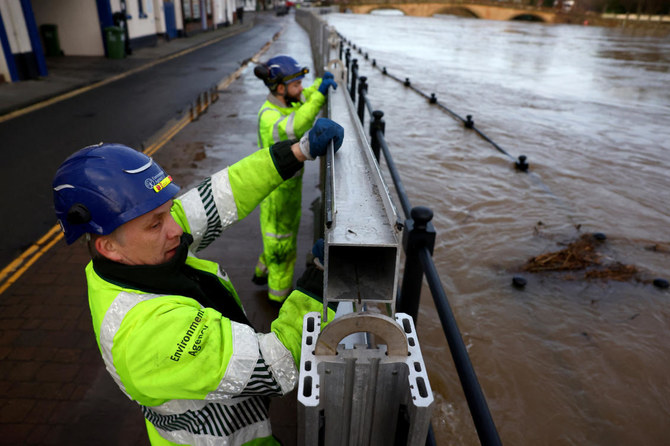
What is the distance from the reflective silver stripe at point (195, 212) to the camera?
2.00 m

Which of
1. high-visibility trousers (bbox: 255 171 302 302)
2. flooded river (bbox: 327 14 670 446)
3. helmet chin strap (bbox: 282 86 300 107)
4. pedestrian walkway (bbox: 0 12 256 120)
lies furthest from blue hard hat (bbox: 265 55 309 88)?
pedestrian walkway (bbox: 0 12 256 120)

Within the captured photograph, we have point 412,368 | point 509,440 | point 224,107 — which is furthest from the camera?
point 224,107

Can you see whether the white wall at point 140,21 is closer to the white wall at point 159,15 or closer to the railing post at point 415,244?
the white wall at point 159,15

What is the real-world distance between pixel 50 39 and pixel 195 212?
21.9 m

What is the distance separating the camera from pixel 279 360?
1382mm

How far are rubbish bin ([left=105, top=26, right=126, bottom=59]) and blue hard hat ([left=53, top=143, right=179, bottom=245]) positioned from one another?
2060 centimetres

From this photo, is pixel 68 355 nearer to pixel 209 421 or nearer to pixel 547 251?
pixel 209 421

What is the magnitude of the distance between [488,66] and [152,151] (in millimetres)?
22417

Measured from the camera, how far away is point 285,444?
294 cm

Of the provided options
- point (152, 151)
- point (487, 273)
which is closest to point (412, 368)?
point (487, 273)

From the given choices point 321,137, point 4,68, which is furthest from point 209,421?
point 4,68

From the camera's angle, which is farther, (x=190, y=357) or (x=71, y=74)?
(x=71, y=74)

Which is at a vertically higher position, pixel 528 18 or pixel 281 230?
pixel 528 18

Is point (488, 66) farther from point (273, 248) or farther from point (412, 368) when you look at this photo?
point (412, 368)
